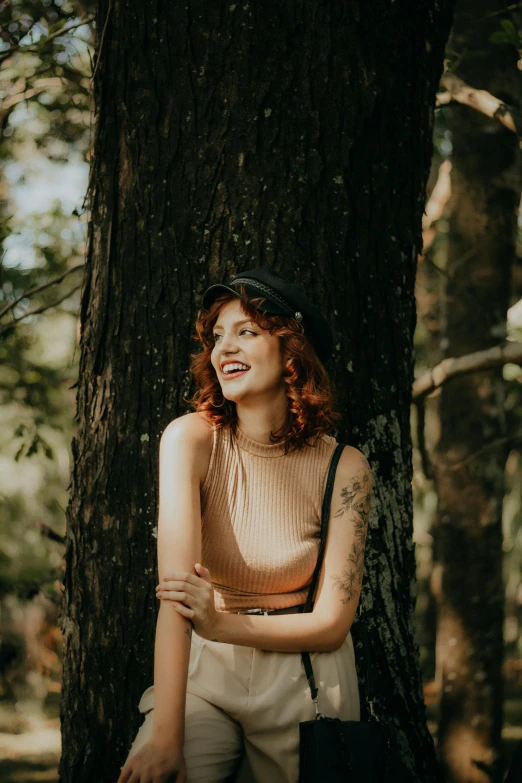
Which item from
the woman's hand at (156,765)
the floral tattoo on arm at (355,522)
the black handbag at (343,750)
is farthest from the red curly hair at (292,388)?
the woman's hand at (156,765)

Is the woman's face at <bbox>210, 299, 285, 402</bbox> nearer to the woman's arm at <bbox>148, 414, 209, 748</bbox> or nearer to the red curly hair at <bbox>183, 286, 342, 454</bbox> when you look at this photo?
the red curly hair at <bbox>183, 286, 342, 454</bbox>

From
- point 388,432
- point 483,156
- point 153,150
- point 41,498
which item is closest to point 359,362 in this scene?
point 388,432

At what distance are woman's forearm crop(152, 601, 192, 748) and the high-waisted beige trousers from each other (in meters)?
0.14

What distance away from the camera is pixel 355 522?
2.82 meters

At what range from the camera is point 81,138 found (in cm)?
844

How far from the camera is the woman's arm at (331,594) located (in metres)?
2.56

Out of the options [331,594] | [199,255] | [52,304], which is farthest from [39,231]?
[331,594]

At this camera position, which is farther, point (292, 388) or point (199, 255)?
point (199, 255)

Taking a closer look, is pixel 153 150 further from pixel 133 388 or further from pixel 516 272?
pixel 516 272

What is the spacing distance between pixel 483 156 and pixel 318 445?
496cm

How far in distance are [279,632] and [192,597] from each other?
1.07ft

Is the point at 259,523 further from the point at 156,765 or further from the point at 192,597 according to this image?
the point at 156,765

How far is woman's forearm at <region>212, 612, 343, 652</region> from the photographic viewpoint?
2576 millimetres

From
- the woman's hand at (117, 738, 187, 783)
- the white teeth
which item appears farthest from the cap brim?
the woman's hand at (117, 738, 187, 783)
